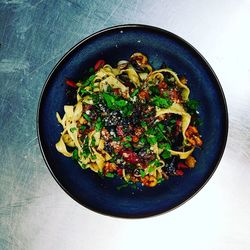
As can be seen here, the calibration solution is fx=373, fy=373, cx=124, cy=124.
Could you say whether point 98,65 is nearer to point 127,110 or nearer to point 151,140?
point 127,110

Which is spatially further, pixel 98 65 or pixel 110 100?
pixel 98 65

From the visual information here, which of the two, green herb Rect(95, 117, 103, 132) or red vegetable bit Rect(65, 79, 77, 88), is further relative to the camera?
red vegetable bit Rect(65, 79, 77, 88)

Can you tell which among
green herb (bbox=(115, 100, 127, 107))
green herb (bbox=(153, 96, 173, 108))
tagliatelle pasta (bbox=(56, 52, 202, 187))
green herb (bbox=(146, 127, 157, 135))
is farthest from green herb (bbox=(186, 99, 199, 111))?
green herb (bbox=(115, 100, 127, 107))

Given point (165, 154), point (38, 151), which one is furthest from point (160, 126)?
point (38, 151)

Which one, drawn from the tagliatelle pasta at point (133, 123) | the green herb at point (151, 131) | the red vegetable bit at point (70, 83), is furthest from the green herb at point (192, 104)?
the red vegetable bit at point (70, 83)

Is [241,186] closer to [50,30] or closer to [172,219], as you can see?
[172,219]

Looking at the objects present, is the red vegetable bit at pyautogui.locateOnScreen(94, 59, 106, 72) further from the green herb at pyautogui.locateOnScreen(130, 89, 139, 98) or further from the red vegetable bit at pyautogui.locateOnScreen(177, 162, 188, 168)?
the red vegetable bit at pyautogui.locateOnScreen(177, 162, 188, 168)

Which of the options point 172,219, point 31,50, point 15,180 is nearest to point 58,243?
point 15,180
